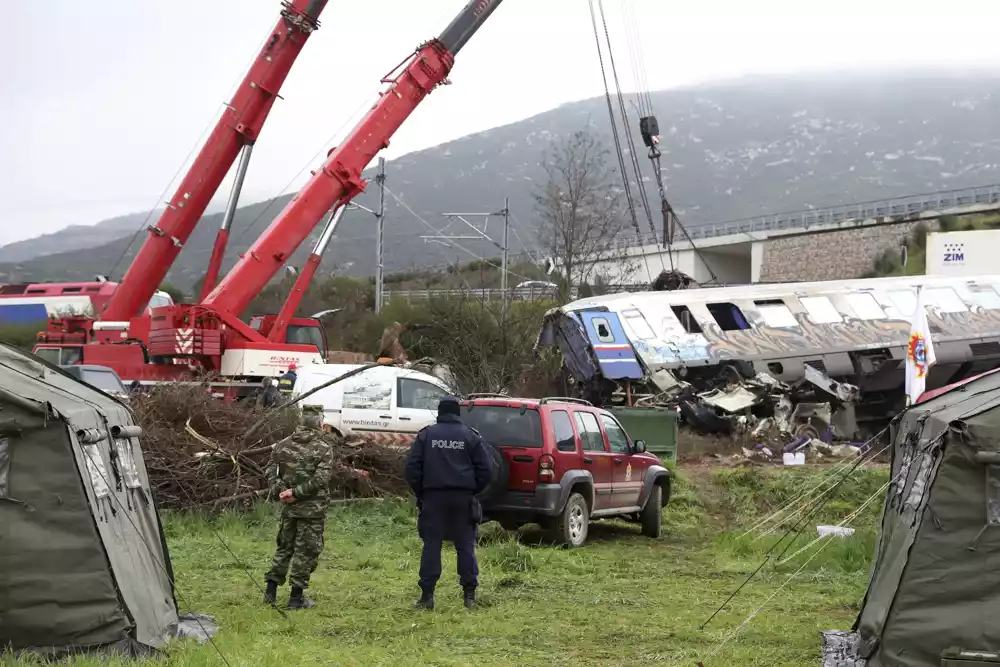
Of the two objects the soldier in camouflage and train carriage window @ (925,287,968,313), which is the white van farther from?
train carriage window @ (925,287,968,313)

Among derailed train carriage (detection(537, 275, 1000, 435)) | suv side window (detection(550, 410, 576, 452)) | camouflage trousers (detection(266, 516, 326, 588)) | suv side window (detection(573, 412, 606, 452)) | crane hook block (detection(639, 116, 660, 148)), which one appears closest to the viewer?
camouflage trousers (detection(266, 516, 326, 588))

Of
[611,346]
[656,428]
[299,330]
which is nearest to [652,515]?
[656,428]

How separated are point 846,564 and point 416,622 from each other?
17.4 ft

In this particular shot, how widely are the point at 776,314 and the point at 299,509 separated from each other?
1980 cm

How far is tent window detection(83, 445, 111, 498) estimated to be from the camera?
7.65m

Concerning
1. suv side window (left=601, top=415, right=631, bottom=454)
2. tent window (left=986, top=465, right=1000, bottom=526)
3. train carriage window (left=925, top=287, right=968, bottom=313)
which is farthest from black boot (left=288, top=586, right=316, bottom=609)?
train carriage window (left=925, top=287, right=968, bottom=313)

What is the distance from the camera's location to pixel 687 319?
2719 cm

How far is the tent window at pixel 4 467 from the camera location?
722 cm

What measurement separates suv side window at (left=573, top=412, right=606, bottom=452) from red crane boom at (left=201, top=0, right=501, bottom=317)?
340 inches

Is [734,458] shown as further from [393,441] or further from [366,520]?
[366,520]

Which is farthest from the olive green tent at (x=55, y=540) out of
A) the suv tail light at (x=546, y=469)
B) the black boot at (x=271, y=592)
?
the suv tail light at (x=546, y=469)

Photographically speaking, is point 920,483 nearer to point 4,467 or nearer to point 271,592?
point 271,592

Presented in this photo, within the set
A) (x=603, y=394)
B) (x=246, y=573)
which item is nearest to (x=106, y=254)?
(x=603, y=394)

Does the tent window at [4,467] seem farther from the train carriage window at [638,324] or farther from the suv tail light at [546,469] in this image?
the train carriage window at [638,324]
